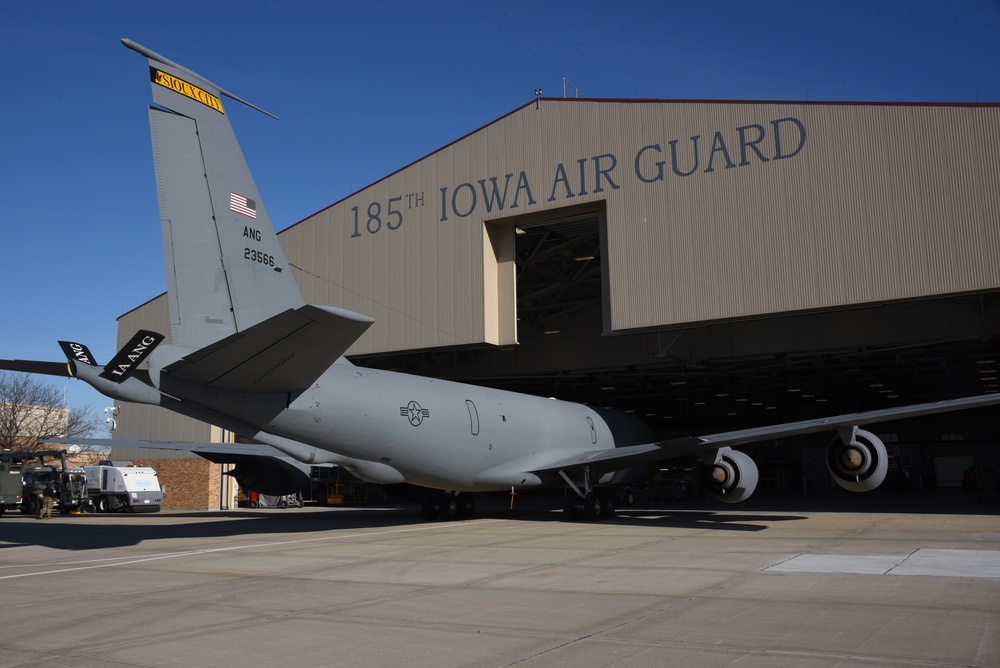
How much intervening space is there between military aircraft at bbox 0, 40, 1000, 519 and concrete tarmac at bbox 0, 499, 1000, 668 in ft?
6.46

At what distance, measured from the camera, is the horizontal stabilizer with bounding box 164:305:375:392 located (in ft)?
33.3

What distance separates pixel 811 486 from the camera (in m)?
47.7

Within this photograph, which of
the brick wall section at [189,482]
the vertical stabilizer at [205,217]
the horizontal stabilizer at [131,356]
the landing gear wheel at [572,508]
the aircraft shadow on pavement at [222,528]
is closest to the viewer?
the horizontal stabilizer at [131,356]

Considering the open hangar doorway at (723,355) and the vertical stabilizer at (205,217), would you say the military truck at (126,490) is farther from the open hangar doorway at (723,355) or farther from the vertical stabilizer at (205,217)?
the vertical stabilizer at (205,217)

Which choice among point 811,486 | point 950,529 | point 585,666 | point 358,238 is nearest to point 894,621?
point 585,666

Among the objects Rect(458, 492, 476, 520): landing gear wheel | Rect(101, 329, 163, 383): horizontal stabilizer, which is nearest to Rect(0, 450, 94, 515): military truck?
Rect(458, 492, 476, 520): landing gear wheel

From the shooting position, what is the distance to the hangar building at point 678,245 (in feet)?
62.3

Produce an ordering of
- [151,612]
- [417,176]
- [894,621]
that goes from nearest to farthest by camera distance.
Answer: [894,621], [151,612], [417,176]

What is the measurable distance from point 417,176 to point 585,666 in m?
22.0

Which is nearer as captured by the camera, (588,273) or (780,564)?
(780,564)

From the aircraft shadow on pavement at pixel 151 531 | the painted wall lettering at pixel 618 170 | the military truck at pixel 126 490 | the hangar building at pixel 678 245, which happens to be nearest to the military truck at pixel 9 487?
the military truck at pixel 126 490

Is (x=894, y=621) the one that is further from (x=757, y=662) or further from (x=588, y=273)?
(x=588, y=273)

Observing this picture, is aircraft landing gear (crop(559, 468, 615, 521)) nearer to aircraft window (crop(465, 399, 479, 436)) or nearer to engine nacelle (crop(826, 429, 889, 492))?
aircraft window (crop(465, 399, 479, 436))

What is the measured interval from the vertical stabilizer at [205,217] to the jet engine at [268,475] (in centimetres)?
629
